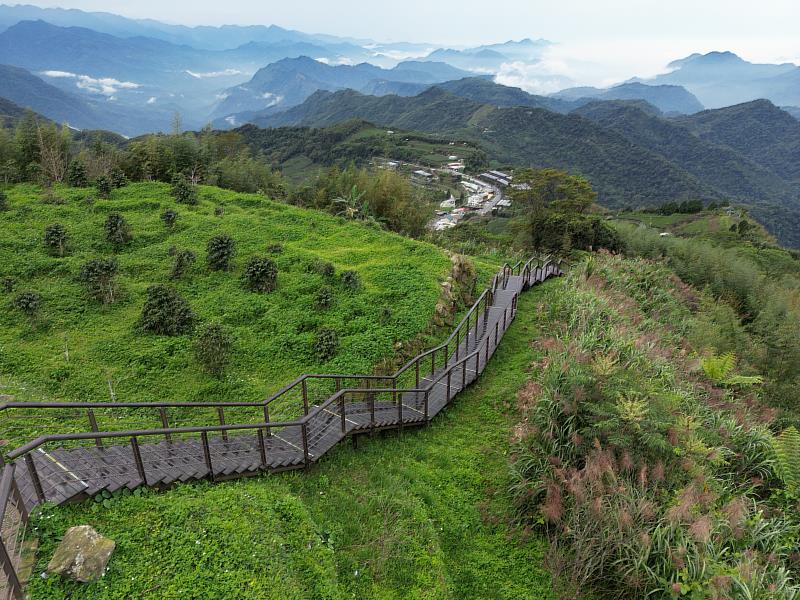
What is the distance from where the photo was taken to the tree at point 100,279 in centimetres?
1349

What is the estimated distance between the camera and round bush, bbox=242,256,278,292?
14.8 meters

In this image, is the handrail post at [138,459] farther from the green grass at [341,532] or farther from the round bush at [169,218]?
the round bush at [169,218]

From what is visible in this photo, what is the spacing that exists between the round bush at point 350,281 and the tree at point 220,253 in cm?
443

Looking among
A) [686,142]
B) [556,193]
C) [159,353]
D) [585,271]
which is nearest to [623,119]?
[686,142]

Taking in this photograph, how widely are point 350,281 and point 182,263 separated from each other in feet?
20.0

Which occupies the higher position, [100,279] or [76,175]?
[76,175]

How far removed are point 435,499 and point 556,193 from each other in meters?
47.5

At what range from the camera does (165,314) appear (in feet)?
40.5

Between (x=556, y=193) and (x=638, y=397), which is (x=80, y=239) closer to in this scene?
(x=638, y=397)

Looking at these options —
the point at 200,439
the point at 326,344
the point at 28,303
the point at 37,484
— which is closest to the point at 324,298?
the point at 326,344

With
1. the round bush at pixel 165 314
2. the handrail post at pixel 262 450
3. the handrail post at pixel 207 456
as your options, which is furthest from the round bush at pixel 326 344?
the handrail post at pixel 207 456

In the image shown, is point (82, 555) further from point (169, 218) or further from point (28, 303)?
point (169, 218)

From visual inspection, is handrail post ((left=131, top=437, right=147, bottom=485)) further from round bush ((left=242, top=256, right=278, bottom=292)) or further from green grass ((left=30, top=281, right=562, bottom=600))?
round bush ((left=242, top=256, right=278, bottom=292))

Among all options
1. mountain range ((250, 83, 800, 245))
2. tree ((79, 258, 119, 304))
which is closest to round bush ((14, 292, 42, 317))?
tree ((79, 258, 119, 304))
